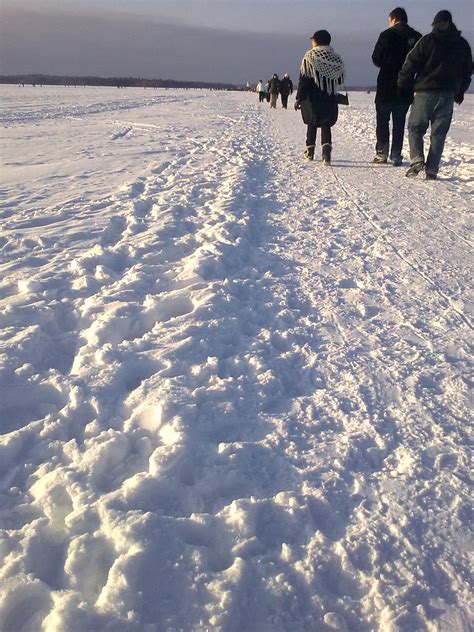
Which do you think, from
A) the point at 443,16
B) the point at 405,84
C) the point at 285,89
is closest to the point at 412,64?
the point at 405,84

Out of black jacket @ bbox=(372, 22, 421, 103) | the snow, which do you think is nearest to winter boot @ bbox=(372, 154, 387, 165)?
black jacket @ bbox=(372, 22, 421, 103)

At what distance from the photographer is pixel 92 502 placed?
5.49 feet

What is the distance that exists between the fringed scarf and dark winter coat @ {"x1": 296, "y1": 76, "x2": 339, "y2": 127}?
0.08 metres

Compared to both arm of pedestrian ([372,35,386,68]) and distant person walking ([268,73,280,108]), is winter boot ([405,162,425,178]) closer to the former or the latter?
arm of pedestrian ([372,35,386,68])

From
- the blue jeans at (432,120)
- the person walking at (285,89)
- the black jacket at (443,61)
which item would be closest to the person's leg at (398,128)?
the blue jeans at (432,120)

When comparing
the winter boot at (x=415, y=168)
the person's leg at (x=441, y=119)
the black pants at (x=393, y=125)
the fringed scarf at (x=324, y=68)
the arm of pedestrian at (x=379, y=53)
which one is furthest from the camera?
the black pants at (x=393, y=125)

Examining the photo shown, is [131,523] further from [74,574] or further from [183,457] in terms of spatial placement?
[183,457]

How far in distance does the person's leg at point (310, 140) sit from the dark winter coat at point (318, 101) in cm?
19

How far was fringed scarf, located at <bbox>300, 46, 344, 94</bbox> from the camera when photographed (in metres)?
6.75

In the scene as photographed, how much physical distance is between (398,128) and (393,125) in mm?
90

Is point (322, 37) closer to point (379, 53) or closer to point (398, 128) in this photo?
point (379, 53)

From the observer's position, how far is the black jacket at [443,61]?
556 centimetres

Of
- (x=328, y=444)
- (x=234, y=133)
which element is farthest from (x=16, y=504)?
(x=234, y=133)

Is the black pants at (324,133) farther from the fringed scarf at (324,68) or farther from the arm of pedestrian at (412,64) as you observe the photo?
the arm of pedestrian at (412,64)
